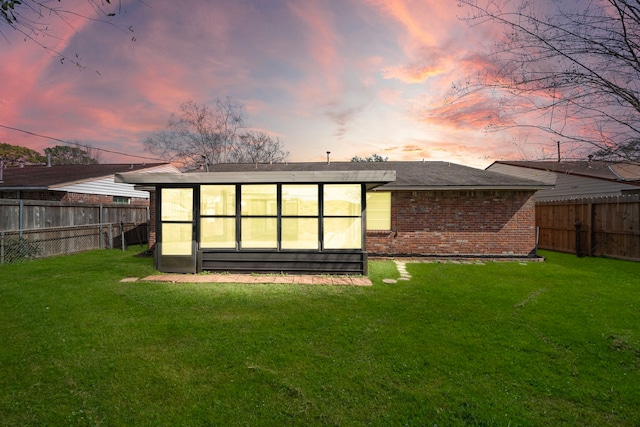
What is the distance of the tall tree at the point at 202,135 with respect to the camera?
91.1 ft

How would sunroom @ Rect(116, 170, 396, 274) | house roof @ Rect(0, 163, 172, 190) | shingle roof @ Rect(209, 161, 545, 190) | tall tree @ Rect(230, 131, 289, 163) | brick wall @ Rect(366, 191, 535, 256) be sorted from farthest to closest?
tall tree @ Rect(230, 131, 289, 163), house roof @ Rect(0, 163, 172, 190), brick wall @ Rect(366, 191, 535, 256), shingle roof @ Rect(209, 161, 545, 190), sunroom @ Rect(116, 170, 396, 274)

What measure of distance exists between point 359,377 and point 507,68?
3.59 m

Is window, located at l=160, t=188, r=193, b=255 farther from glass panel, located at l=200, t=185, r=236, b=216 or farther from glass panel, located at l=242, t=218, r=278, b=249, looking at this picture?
glass panel, located at l=242, t=218, r=278, b=249

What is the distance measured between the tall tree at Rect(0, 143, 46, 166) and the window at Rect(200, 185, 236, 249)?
4291cm

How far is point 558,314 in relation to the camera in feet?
16.4

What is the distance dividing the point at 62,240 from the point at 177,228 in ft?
21.2

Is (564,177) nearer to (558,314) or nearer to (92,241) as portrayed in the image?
Answer: (558,314)

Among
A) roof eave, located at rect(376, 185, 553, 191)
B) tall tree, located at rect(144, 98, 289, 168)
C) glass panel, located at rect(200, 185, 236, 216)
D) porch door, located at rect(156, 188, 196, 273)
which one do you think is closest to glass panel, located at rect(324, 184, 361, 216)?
glass panel, located at rect(200, 185, 236, 216)

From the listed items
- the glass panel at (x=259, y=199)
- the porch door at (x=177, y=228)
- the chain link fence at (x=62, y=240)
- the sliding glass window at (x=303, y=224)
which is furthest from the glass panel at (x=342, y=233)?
the chain link fence at (x=62, y=240)

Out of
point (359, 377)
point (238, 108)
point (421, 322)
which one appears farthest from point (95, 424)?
point (238, 108)

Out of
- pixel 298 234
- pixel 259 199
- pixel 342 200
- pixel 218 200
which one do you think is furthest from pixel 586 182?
pixel 218 200

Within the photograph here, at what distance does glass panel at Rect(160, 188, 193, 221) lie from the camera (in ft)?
26.0

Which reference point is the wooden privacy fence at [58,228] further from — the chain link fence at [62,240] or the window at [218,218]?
the window at [218,218]

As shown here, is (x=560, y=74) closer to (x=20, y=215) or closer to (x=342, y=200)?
(x=342, y=200)
